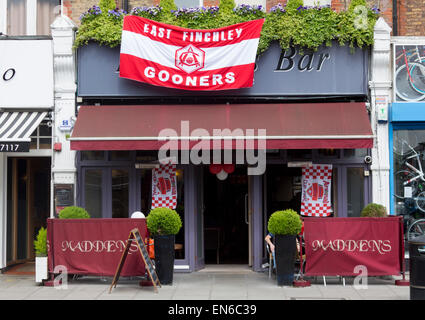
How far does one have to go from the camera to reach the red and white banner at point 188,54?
443 inches

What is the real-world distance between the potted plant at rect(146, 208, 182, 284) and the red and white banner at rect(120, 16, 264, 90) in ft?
9.62

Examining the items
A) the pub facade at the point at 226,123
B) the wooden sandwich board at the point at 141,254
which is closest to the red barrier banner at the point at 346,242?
the pub facade at the point at 226,123

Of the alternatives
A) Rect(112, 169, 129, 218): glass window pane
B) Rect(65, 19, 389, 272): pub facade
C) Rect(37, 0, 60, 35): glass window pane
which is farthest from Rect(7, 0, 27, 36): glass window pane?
Rect(112, 169, 129, 218): glass window pane

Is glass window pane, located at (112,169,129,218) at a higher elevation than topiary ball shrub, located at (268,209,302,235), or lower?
higher

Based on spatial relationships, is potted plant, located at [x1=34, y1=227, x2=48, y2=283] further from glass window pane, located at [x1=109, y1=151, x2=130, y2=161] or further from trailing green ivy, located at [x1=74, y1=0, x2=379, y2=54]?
trailing green ivy, located at [x1=74, y1=0, x2=379, y2=54]

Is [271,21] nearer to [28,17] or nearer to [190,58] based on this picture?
[190,58]

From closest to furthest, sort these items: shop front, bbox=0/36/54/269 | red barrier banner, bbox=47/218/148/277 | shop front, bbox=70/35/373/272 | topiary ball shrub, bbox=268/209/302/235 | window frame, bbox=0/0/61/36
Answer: topiary ball shrub, bbox=268/209/302/235, red barrier banner, bbox=47/218/148/277, shop front, bbox=70/35/373/272, shop front, bbox=0/36/54/269, window frame, bbox=0/0/61/36

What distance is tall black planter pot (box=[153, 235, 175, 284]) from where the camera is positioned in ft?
33.0

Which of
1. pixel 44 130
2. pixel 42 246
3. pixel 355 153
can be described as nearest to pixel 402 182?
pixel 355 153

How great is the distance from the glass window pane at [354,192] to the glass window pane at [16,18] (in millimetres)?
8109

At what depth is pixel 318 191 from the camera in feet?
38.0

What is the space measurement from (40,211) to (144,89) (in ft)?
16.4

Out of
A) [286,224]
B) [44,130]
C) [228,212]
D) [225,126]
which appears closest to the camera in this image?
[286,224]

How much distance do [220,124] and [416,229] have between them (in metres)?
4.78
